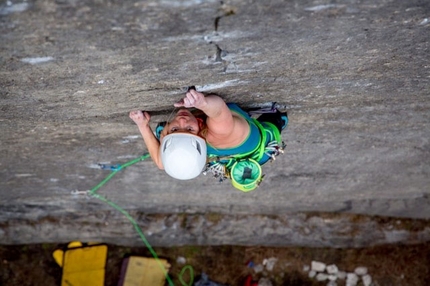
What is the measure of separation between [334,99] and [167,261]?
2.59 metres

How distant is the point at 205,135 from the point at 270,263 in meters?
2.43

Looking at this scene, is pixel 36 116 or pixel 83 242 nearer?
pixel 36 116

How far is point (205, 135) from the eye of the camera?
193 centimetres

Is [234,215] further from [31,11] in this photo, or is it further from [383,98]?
[31,11]

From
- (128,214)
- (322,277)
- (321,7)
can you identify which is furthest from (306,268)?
(321,7)

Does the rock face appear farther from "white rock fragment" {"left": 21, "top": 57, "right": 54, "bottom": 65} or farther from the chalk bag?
the chalk bag

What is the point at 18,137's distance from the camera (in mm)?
2189

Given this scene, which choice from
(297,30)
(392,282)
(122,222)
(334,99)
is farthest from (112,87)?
(392,282)

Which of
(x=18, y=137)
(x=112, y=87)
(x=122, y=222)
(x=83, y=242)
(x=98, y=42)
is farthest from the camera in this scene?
(x=83, y=242)

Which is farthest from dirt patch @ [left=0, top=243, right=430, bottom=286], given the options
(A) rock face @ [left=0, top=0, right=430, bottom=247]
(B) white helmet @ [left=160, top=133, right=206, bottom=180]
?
(B) white helmet @ [left=160, top=133, right=206, bottom=180]

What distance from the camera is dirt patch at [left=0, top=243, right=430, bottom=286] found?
13.0 ft

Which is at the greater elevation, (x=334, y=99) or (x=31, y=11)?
(x=334, y=99)

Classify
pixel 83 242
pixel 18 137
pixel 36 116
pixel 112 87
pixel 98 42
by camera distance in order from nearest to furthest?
pixel 98 42, pixel 112 87, pixel 36 116, pixel 18 137, pixel 83 242

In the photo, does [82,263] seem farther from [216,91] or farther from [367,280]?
[216,91]
